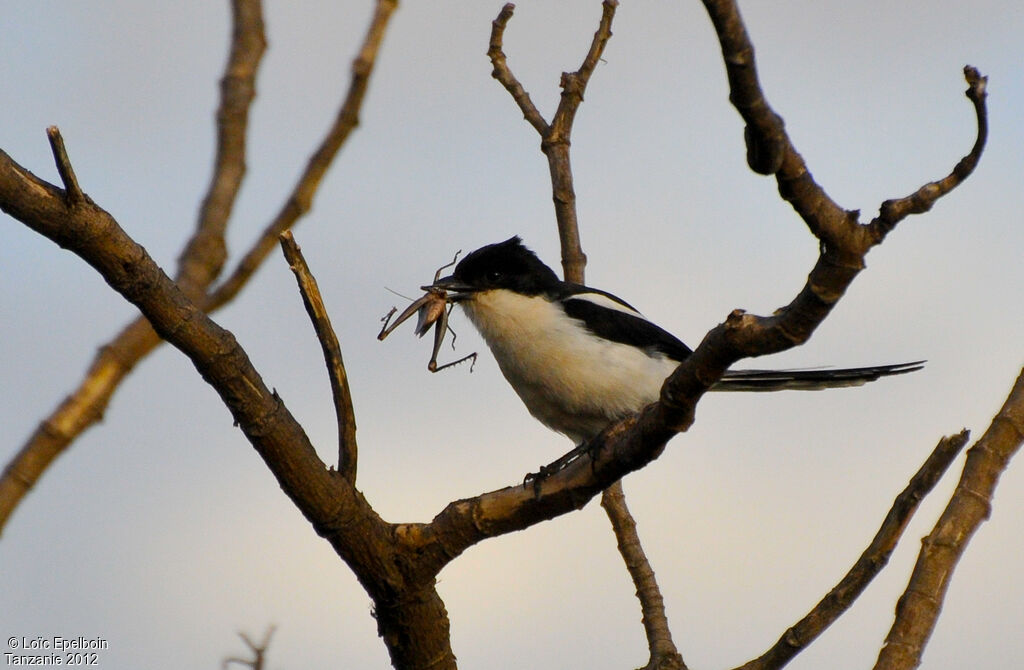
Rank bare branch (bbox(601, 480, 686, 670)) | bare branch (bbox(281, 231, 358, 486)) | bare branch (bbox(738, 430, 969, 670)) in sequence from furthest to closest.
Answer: bare branch (bbox(601, 480, 686, 670)) < bare branch (bbox(281, 231, 358, 486)) < bare branch (bbox(738, 430, 969, 670))

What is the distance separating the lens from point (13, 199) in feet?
10.8

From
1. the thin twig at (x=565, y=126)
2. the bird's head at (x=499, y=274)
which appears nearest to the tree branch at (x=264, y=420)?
the thin twig at (x=565, y=126)

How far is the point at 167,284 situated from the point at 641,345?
11.4 feet

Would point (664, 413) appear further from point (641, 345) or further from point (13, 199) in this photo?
point (641, 345)

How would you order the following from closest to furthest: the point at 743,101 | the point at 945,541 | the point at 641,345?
the point at 743,101
the point at 945,541
the point at 641,345

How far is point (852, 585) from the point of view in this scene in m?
4.13

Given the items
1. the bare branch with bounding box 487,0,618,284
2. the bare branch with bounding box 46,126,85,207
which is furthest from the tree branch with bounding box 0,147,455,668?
the bare branch with bounding box 487,0,618,284

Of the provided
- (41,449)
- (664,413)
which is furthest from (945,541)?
(41,449)

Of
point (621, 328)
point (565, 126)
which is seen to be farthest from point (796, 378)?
point (565, 126)

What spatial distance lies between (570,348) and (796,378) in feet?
4.21

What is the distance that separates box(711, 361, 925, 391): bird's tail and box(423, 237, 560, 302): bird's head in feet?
3.94

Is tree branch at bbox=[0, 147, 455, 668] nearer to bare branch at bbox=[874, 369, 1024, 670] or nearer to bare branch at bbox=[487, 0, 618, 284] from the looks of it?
bare branch at bbox=[874, 369, 1024, 670]

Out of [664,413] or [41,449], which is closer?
[41,449]

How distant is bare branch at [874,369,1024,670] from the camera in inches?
151
